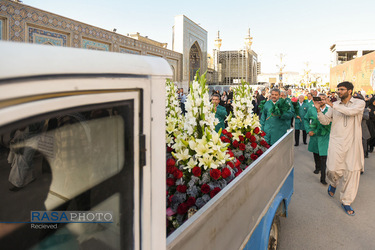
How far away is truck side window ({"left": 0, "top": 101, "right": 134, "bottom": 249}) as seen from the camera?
0.81 meters

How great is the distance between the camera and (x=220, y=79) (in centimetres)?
5191

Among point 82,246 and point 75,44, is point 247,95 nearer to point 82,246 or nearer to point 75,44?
point 82,246

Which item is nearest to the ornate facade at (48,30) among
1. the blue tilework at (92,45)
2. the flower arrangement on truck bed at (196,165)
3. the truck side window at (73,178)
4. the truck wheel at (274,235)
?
the blue tilework at (92,45)

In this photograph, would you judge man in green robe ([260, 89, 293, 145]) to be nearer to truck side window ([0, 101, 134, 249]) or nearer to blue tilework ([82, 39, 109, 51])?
truck side window ([0, 101, 134, 249])

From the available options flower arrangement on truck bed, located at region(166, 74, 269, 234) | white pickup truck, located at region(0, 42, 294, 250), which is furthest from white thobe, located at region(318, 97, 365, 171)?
white pickup truck, located at region(0, 42, 294, 250)

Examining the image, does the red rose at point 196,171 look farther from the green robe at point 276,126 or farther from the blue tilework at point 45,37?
the blue tilework at point 45,37

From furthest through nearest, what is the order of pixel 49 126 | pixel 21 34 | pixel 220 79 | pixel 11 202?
pixel 220 79
pixel 21 34
pixel 11 202
pixel 49 126

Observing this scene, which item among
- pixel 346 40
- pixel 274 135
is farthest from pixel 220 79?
pixel 274 135

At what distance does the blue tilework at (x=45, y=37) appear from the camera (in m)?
9.93

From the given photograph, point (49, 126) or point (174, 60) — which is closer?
point (49, 126)

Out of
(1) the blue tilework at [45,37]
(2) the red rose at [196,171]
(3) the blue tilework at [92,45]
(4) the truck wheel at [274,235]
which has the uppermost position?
(3) the blue tilework at [92,45]

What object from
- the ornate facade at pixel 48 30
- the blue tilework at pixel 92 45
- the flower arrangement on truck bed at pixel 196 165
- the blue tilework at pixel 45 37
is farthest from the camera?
the blue tilework at pixel 92 45

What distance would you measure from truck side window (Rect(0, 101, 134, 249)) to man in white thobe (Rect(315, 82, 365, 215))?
12.7 ft

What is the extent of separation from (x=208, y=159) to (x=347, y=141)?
109 inches
